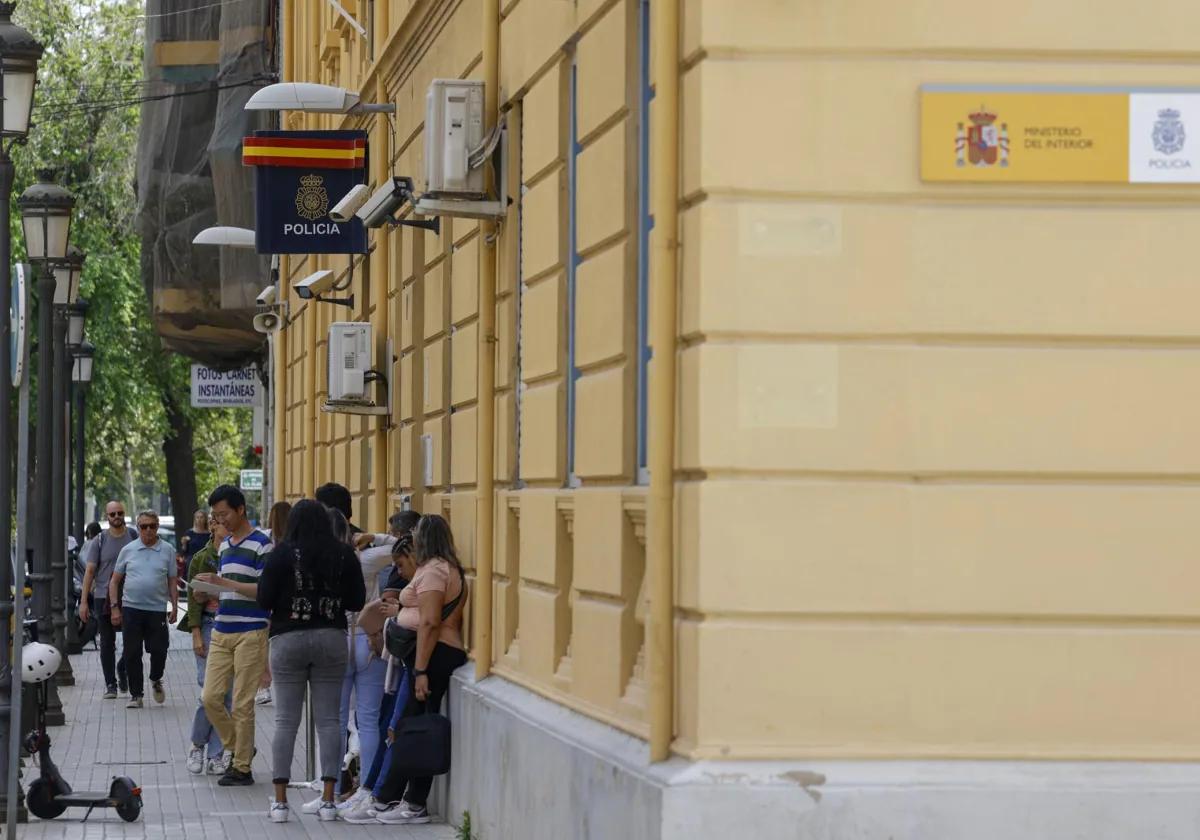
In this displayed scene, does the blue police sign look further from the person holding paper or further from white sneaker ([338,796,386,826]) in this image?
white sneaker ([338,796,386,826])

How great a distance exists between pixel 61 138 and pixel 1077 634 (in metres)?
38.0

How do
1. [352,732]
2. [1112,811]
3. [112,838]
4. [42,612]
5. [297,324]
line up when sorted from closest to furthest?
[1112,811]
[112,838]
[352,732]
[42,612]
[297,324]

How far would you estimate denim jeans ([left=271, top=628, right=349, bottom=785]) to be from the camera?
11.8m

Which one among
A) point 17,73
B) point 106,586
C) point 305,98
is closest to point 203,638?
point 305,98

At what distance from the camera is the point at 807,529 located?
6.85 m

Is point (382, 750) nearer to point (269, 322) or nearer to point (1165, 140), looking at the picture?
point (1165, 140)

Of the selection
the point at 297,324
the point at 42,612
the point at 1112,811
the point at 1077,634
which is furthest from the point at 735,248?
the point at 297,324

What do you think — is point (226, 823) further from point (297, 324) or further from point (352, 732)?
point (297, 324)

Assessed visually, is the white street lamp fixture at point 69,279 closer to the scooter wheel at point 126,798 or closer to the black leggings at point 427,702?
the scooter wheel at point 126,798

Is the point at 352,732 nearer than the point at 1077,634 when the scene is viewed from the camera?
No

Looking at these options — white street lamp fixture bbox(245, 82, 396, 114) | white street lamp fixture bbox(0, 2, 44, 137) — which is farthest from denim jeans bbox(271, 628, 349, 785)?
white street lamp fixture bbox(245, 82, 396, 114)

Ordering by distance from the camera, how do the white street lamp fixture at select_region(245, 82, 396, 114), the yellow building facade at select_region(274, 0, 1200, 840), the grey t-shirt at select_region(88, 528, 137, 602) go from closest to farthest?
the yellow building facade at select_region(274, 0, 1200, 840) < the white street lamp fixture at select_region(245, 82, 396, 114) < the grey t-shirt at select_region(88, 528, 137, 602)

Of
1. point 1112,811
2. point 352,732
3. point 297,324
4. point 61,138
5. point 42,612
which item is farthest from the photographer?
point 61,138

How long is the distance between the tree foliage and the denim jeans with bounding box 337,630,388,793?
1179 inches
